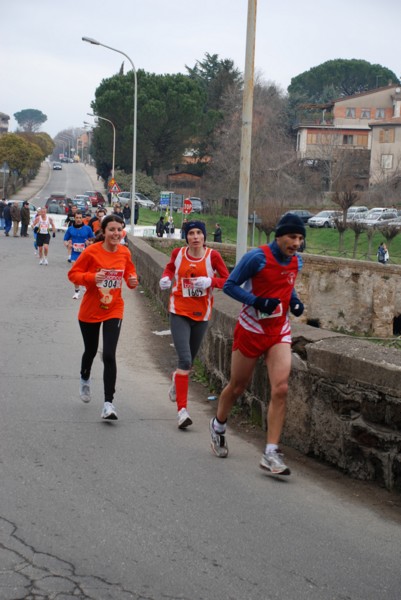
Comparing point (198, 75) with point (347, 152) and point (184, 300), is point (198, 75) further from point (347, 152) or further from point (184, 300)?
point (184, 300)

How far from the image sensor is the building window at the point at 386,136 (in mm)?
80312

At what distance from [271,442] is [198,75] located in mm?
98575

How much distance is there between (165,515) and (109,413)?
2.42 m

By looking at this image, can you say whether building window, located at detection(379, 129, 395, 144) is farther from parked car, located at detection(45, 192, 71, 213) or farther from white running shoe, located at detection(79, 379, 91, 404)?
white running shoe, located at detection(79, 379, 91, 404)

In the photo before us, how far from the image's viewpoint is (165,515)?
4934 millimetres

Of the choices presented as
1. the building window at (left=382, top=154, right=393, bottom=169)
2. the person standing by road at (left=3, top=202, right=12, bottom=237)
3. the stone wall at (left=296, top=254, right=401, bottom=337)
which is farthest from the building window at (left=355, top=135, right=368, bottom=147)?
the stone wall at (left=296, top=254, right=401, bottom=337)

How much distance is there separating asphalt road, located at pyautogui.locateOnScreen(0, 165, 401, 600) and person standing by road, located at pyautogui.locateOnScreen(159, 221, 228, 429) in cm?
54

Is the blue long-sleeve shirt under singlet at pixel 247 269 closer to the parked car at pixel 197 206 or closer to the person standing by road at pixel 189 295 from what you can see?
the person standing by road at pixel 189 295

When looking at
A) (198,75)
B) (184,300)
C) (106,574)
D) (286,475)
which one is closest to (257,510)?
(286,475)

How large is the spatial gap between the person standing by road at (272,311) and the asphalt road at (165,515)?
416mm

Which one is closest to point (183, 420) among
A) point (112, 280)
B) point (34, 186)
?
point (112, 280)

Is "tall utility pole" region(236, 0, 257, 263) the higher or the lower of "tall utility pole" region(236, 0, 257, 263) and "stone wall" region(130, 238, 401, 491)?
the higher

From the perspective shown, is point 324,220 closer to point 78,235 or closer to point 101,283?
point 78,235

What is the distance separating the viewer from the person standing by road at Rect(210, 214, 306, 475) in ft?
19.3
